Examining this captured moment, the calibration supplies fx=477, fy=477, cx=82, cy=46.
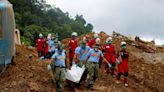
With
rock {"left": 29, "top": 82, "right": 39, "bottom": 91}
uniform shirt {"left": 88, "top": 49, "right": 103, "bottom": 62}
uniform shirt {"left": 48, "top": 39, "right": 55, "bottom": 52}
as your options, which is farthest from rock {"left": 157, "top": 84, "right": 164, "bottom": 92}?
rock {"left": 29, "top": 82, "right": 39, "bottom": 91}

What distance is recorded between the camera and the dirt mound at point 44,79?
16.0 m

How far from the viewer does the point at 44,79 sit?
16812 mm

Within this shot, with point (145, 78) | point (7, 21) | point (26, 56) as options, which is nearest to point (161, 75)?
point (145, 78)

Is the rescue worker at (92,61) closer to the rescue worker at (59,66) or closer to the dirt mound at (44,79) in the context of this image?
the dirt mound at (44,79)

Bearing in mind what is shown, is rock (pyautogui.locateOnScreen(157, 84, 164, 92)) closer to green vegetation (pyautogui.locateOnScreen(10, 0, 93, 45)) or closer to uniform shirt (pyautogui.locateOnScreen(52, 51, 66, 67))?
uniform shirt (pyautogui.locateOnScreen(52, 51, 66, 67))

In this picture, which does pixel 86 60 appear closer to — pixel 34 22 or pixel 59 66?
pixel 59 66

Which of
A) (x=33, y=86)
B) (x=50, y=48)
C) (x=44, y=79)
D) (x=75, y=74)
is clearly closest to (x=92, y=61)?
(x=75, y=74)

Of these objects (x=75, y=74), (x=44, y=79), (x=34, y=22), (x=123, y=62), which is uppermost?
(x=34, y=22)

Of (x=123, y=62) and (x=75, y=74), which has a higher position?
(x=123, y=62)

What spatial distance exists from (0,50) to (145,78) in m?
6.89

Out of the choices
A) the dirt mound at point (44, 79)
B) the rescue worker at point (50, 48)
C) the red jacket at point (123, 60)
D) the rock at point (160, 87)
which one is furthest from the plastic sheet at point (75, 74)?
the rock at point (160, 87)

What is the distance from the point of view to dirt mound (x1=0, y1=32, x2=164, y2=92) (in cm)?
1602

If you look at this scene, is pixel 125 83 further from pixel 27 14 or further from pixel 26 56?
pixel 27 14

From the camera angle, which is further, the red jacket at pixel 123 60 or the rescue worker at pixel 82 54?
the red jacket at pixel 123 60
